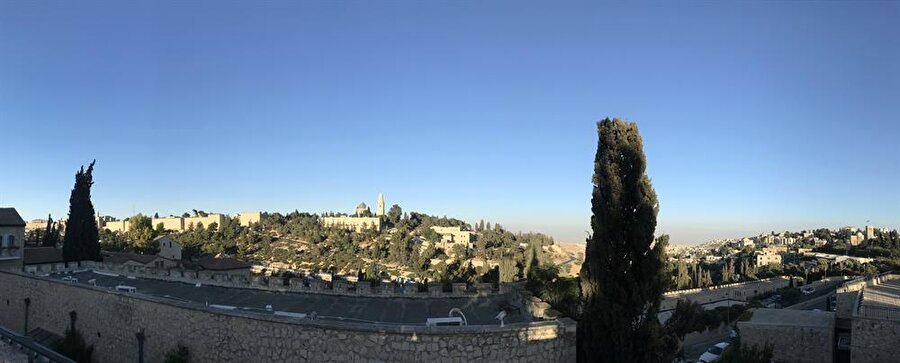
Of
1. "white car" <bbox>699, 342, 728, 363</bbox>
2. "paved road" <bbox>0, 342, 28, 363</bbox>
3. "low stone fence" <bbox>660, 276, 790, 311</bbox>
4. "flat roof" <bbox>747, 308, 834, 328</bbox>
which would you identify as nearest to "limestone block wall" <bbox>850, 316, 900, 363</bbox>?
"flat roof" <bbox>747, 308, 834, 328</bbox>

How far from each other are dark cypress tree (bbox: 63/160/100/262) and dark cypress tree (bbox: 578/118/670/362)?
1267 inches

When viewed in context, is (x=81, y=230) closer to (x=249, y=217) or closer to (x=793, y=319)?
(x=793, y=319)

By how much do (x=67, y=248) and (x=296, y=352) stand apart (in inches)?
1195

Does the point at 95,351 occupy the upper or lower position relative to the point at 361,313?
lower

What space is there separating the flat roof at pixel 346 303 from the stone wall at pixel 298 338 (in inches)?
80.4

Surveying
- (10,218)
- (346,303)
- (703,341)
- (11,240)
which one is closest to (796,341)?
(346,303)

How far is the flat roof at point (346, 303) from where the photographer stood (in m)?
13.7

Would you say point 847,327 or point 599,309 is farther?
point 847,327

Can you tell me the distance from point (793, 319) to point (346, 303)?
13990 mm

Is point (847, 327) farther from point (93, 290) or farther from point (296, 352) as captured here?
point (93, 290)

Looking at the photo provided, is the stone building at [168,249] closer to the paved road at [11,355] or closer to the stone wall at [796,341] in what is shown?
the paved road at [11,355]

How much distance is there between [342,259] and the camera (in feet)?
226

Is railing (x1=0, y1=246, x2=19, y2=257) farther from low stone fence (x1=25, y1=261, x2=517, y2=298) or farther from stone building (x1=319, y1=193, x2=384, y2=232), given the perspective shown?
stone building (x1=319, y1=193, x2=384, y2=232)

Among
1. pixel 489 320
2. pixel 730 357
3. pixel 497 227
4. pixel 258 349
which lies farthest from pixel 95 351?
pixel 497 227
